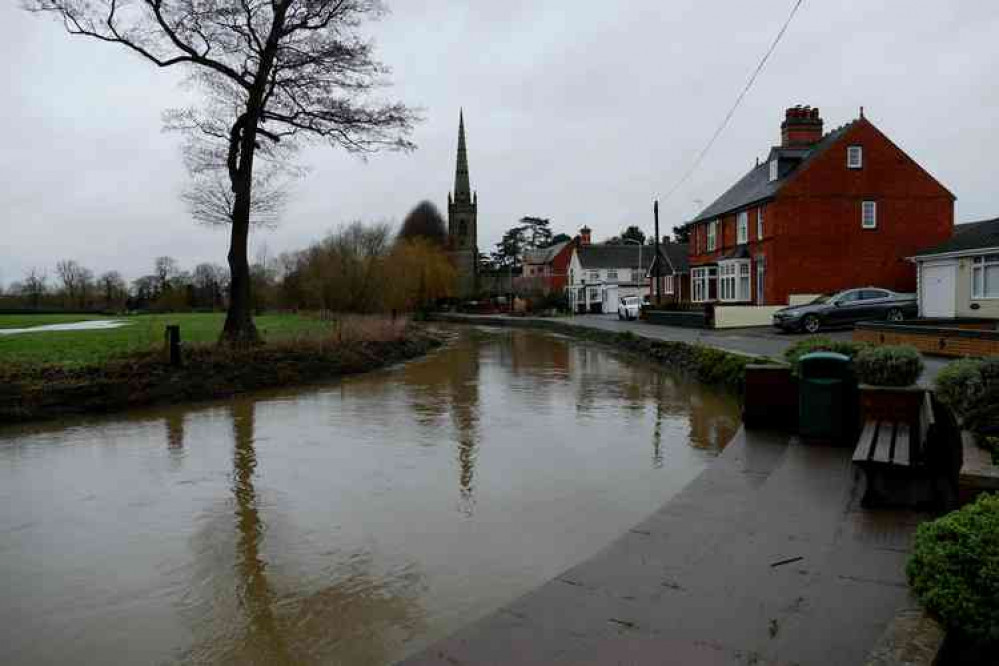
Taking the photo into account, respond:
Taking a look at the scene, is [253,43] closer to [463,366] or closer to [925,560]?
[463,366]

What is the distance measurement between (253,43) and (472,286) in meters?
73.5

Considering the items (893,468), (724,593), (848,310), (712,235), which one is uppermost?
(712,235)

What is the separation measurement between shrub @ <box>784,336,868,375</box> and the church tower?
85.8 metres

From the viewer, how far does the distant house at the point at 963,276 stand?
23975 mm

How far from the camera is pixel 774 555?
5.34 meters

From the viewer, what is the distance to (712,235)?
43.9m

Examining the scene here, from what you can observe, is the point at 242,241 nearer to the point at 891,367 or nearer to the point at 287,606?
the point at 287,606

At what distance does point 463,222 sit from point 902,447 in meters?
102

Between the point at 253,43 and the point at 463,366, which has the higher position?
the point at 253,43

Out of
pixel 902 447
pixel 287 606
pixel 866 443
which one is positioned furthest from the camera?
pixel 866 443

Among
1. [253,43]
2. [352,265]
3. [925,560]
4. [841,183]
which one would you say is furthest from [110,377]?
[841,183]

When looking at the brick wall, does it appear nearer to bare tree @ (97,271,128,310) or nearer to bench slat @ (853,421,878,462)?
bench slat @ (853,421,878,462)

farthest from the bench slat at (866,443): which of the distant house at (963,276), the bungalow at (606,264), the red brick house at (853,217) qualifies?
the bungalow at (606,264)

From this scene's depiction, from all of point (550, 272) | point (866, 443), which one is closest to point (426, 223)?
point (550, 272)
